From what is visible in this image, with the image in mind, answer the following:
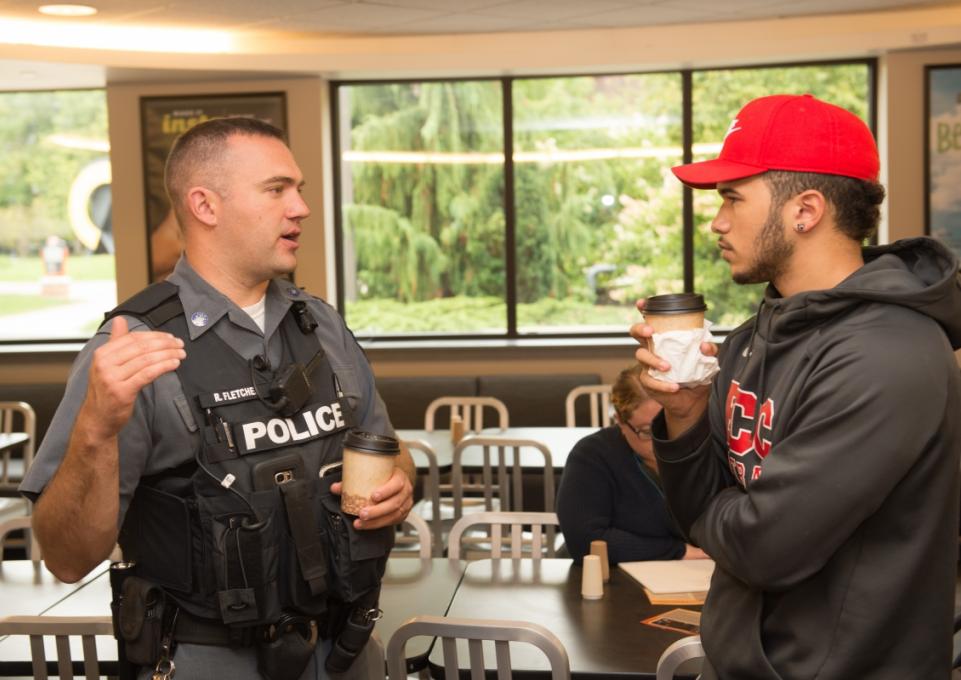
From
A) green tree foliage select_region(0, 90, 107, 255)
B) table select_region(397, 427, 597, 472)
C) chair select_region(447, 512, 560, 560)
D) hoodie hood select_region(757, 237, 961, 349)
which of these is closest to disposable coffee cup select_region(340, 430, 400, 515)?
hoodie hood select_region(757, 237, 961, 349)

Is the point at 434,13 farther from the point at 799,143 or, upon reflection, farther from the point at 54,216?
the point at 799,143

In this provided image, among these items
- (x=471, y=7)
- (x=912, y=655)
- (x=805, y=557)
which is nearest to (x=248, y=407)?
(x=805, y=557)

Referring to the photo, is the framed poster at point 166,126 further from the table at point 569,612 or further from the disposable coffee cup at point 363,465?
the disposable coffee cup at point 363,465

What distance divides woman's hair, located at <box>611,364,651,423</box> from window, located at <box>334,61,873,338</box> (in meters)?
4.10

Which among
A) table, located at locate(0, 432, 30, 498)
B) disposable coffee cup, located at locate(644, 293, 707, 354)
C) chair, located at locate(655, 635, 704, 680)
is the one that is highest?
disposable coffee cup, located at locate(644, 293, 707, 354)

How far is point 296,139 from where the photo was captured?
23.4 ft

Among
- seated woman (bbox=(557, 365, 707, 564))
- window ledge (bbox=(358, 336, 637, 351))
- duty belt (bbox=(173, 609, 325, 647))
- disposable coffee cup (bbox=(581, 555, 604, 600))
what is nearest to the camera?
duty belt (bbox=(173, 609, 325, 647))

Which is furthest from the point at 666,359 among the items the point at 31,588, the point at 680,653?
the point at 31,588

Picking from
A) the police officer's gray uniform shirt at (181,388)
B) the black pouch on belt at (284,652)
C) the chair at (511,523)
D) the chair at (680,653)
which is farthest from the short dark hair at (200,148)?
the chair at (511,523)

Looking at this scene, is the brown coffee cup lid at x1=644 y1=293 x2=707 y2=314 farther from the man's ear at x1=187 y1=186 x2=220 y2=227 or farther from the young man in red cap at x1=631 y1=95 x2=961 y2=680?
the man's ear at x1=187 y1=186 x2=220 y2=227

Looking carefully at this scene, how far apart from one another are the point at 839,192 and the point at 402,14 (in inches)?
191

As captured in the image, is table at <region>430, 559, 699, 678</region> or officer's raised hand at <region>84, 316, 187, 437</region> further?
table at <region>430, 559, 699, 678</region>

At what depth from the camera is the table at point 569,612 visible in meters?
2.42

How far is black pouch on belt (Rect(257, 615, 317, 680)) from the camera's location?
6.16 feet
